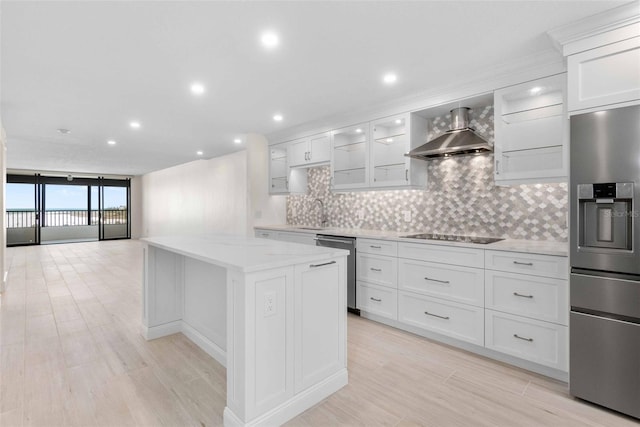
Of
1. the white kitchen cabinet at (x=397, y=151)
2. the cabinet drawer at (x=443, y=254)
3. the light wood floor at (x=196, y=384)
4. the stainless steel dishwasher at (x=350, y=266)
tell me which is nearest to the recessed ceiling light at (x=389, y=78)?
the white kitchen cabinet at (x=397, y=151)

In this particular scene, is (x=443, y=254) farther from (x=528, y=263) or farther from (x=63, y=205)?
(x=63, y=205)

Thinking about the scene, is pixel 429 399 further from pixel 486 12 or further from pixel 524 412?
pixel 486 12

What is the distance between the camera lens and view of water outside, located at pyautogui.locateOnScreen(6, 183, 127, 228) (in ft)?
32.8

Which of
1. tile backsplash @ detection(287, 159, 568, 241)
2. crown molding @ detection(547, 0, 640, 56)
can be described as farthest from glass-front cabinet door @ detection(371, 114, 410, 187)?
crown molding @ detection(547, 0, 640, 56)

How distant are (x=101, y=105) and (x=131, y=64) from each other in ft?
4.63

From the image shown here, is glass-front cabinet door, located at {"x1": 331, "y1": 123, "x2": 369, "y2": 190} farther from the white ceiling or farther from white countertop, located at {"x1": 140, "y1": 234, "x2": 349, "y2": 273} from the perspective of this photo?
white countertop, located at {"x1": 140, "y1": 234, "x2": 349, "y2": 273}

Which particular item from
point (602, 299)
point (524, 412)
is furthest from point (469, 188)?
point (524, 412)

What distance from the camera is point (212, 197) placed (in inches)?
294

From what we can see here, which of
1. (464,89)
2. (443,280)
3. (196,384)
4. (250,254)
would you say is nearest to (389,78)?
(464,89)

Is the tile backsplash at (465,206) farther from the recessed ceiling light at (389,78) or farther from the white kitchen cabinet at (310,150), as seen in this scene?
the recessed ceiling light at (389,78)

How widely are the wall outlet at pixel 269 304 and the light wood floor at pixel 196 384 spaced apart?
26.0 inches

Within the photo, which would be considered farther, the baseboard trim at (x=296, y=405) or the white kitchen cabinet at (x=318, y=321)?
the white kitchen cabinet at (x=318, y=321)

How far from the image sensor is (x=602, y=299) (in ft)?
6.31

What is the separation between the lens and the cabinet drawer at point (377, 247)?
3.18m
